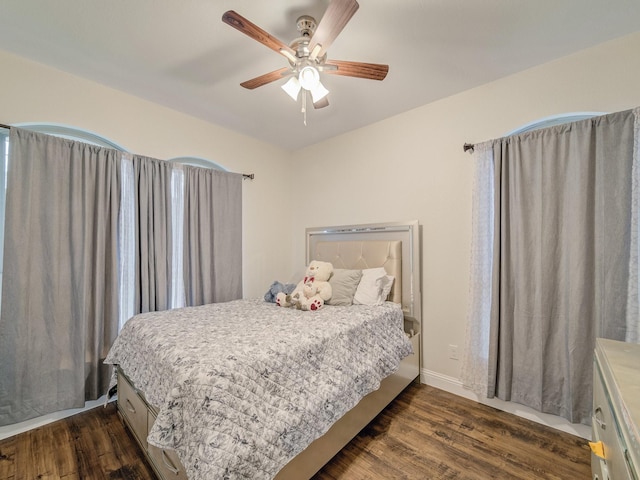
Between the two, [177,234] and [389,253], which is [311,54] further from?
[177,234]

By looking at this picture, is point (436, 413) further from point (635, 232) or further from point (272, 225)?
point (272, 225)

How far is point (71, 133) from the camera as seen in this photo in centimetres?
231

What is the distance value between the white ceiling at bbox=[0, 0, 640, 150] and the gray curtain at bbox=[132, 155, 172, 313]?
71 centimetres

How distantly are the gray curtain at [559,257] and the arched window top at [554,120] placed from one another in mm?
166

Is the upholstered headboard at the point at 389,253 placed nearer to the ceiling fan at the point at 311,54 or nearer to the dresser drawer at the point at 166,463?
the ceiling fan at the point at 311,54

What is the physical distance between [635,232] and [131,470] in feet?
11.0

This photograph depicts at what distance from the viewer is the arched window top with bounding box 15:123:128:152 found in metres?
2.13

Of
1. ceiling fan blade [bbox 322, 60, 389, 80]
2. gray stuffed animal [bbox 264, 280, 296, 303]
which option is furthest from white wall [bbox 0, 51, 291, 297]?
ceiling fan blade [bbox 322, 60, 389, 80]

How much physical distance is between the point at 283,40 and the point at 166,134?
159cm

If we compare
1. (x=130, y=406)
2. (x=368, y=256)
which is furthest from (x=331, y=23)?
(x=130, y=406)

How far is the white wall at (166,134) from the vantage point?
2.02 metres

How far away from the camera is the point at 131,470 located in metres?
1.61

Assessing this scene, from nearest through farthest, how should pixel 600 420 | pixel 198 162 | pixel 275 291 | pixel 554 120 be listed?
pixel 600 420
pixel 554 120
pixel 275 291
pixel 198 162

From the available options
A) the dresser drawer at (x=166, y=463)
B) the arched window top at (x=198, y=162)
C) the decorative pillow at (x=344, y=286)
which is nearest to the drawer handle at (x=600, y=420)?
the decorative pillow at (x=344, y=286)
